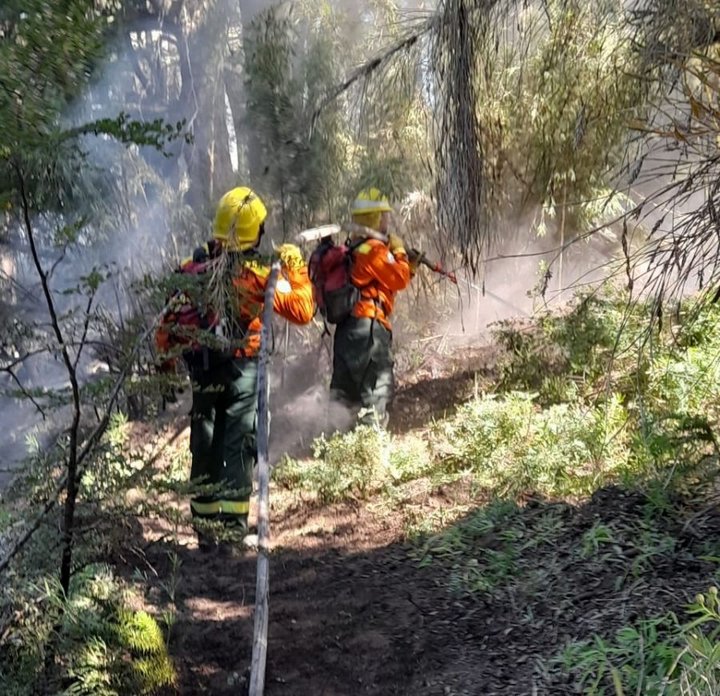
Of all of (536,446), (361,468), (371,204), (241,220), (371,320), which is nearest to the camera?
(241,220)

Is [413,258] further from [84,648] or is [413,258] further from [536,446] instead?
[84,648]

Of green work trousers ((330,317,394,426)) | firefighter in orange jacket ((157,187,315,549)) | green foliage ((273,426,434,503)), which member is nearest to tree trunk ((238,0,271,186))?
green work trousers ((330,317,394,426))

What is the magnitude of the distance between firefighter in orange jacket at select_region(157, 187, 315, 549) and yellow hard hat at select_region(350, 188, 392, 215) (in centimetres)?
133

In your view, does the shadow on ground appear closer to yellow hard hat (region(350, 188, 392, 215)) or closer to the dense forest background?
the dense forest background

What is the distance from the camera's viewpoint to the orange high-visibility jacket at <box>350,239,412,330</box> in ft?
19.8

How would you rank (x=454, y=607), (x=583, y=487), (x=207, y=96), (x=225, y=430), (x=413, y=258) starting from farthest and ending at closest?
(x=207, y=96), (x=413, y=258), (x=225, y=430), (x=583, y=487), (x=454, y=607)

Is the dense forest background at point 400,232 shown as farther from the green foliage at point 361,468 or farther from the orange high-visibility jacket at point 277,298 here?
the orange high-visibility jacket at point 277,298

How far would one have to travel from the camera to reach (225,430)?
4969mm

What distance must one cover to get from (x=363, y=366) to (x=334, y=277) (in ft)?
2.43

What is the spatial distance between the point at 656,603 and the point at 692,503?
767 millimetres

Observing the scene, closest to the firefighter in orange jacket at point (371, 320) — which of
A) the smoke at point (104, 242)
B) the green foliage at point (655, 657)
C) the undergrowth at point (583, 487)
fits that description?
the undergrowth at point (583, 487)

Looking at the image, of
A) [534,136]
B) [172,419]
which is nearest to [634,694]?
[534,136]

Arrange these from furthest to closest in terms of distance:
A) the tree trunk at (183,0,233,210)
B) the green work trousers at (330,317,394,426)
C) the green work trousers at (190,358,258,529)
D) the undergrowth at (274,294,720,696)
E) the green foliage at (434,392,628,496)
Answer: the tree trunk at (183,0,233,210)
the green work trousers at (330,317,394,426)
the green work trousers at (190,358,258,529)
the green foliage at (434,392,628,496)
the undergrowth at (274,294,720,696)

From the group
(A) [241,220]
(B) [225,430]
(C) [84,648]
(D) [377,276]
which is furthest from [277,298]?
(C) [84,648]
